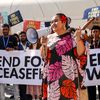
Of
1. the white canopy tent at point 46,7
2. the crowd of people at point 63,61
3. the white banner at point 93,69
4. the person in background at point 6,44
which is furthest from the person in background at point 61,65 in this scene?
the white canopy tent at point 46,7

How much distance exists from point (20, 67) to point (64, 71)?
11.7 feet

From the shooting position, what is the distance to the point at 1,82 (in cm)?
907

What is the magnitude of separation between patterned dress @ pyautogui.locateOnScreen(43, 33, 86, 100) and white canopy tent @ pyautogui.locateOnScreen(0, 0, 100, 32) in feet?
57.2

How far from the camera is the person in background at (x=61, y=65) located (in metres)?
5.59

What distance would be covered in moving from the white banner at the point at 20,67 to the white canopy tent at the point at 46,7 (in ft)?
46.1

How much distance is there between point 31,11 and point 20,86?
17749mm

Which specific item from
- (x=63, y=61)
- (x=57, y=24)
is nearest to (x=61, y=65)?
(x=63, y=61)

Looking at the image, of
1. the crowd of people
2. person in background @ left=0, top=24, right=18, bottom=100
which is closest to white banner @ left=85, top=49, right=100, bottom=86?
person in background @ left=0, top=24, right=18, bottom=100

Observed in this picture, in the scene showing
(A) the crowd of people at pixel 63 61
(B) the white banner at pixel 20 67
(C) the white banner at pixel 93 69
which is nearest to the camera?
(A) the crowd of people at pixel 63 61

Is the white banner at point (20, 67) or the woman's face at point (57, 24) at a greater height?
the woman's face at point (57, 24)

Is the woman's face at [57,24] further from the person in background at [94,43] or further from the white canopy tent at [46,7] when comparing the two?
the white canopy tent at [46,7]

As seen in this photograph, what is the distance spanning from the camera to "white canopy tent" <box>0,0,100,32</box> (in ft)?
82.5

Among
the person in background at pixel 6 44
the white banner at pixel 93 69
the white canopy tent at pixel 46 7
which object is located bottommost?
the white banner at pixel 93 69

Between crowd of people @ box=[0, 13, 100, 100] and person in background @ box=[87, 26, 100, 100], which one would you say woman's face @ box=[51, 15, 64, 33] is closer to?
crowd of people @ box=[0, 13, 100, 100]
